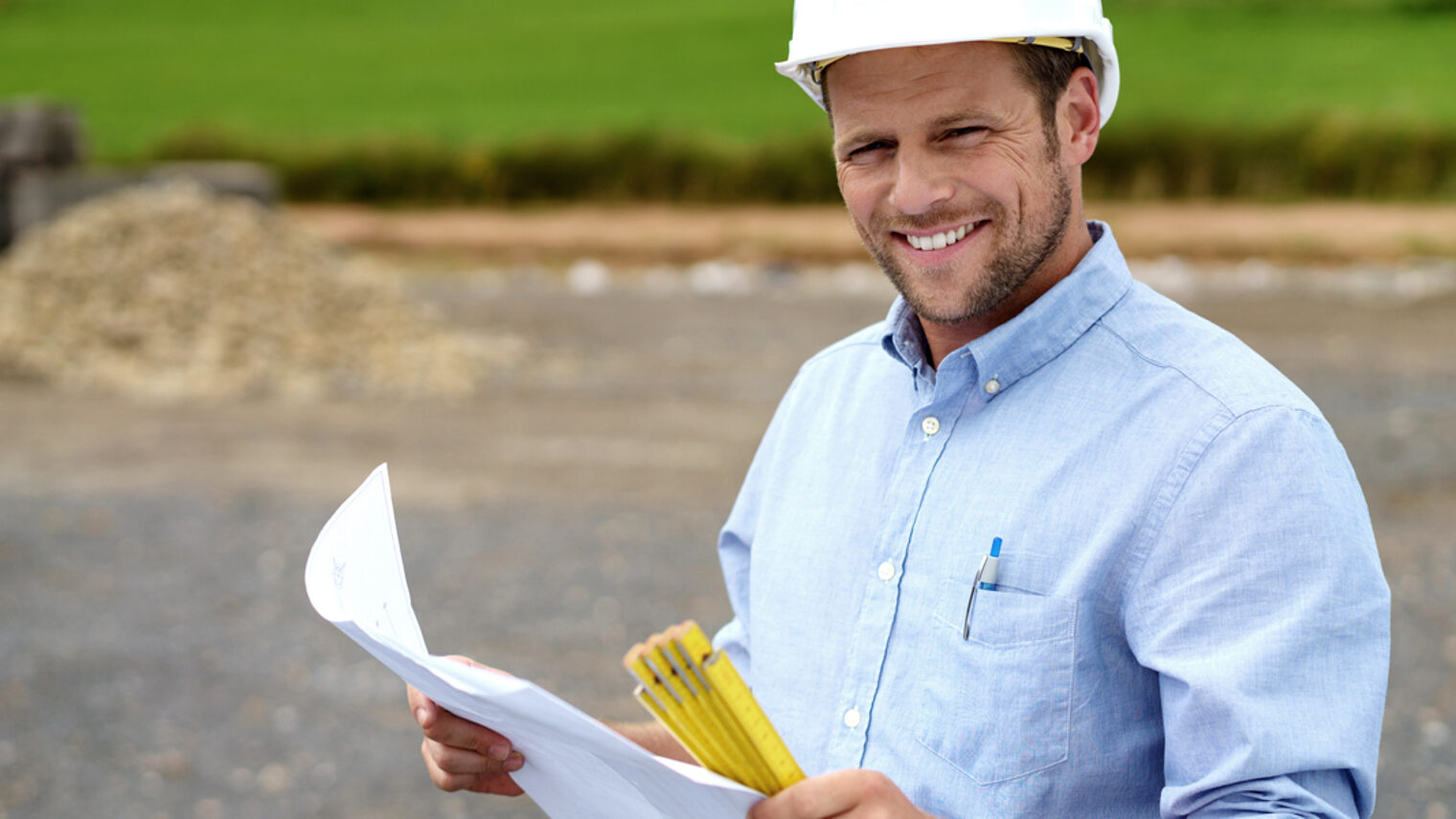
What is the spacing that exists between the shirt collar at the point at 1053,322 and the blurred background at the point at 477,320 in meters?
3.14

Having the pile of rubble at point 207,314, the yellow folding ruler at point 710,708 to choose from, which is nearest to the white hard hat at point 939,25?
the yellow folding ruler at point 710,708

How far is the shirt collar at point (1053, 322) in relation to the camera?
1.44m

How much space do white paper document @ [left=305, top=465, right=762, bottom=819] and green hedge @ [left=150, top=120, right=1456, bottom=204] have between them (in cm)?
1754

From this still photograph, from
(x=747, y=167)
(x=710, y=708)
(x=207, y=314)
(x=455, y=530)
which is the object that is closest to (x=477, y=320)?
(x=207, y=314)

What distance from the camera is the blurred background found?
5.12 m

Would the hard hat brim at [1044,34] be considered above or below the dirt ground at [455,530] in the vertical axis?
above

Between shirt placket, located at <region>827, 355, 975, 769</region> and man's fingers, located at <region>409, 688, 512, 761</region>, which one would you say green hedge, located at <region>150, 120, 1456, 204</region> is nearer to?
shirt placket, located at <region>827, 355, 975, 769</region>

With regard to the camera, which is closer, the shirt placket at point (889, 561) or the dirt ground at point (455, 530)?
the shirt placket at point (889, 561)

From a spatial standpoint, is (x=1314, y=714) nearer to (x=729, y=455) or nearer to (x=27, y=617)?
(x=27, y=617)

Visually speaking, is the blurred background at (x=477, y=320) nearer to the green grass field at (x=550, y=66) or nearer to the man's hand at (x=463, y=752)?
the green grass field at (x=550, y=66)

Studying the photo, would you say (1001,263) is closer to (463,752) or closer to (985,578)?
(985,578)

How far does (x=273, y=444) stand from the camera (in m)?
8.60

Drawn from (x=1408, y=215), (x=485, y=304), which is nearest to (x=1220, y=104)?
(x=1408, y=215)

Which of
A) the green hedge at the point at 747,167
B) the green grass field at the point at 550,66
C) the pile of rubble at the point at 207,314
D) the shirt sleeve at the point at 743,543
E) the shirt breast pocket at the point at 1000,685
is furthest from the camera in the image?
the green grass field at the point at 550,66
